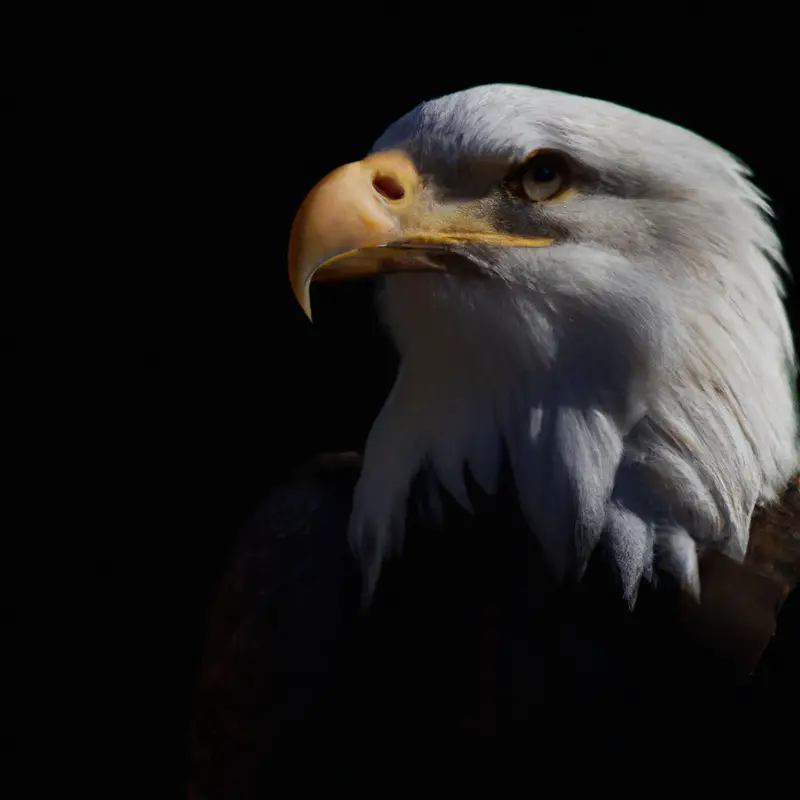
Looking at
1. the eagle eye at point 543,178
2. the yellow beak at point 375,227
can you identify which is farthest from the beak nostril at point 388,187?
the eagle eye at point 543,178

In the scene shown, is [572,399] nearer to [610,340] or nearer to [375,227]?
[610,340]

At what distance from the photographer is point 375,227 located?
233 centimetres

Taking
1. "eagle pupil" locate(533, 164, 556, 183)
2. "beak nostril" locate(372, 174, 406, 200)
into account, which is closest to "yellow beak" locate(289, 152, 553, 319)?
"beak nostril" locate(372, 174, 406, 200)

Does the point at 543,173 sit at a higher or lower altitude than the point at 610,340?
higher

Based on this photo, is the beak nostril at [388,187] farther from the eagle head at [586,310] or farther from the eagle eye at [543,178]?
the eagle eye at [543,178]

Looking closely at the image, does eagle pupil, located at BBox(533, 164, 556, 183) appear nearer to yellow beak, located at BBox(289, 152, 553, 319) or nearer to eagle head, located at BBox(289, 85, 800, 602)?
eagle head, located at BBox(289, 85, 800, 602)

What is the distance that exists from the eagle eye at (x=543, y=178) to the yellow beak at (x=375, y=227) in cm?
9

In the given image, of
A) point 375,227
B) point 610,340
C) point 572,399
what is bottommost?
point 572,399

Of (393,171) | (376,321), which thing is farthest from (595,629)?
(393,171)

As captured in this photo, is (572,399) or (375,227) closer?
(375,227)

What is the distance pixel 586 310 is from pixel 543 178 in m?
0.28

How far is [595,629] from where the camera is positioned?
2.54m

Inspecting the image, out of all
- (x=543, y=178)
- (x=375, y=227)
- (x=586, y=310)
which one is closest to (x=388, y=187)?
(x=375, y=227)

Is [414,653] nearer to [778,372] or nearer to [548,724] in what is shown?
[548,724]
